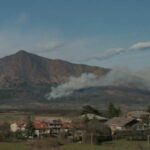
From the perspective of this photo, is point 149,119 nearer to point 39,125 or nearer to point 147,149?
point 39,125

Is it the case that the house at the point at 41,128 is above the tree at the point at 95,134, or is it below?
above

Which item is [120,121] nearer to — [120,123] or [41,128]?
[120,123]

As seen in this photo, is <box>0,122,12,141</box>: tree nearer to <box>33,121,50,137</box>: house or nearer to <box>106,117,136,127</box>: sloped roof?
<box>33,121,50,137</box>: house

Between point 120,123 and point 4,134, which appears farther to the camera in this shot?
point 120,123

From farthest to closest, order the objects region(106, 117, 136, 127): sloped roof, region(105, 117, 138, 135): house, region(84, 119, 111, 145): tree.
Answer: region(106, 117, 136, 127): sloped roof < region(105, 117, 138, 135): house < region(84, 119, 111, 145): tree

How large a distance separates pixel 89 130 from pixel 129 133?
25.4 feet

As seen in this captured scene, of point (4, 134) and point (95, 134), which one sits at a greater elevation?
point (4, 134)

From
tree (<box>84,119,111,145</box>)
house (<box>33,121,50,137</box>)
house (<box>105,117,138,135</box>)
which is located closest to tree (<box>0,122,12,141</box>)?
tree (<box>84,119,111,145</box>)

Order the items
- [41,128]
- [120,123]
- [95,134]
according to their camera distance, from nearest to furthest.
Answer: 1. [95,134]
2. [120,123]
3. [41,128]

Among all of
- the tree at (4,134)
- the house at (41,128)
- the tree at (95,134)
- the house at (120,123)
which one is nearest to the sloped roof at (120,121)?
the house at (120,123)

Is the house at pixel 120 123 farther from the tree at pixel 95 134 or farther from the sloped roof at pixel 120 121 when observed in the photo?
the tree at pixel 95 134

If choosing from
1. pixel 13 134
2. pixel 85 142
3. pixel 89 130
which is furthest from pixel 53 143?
pixel 13 134

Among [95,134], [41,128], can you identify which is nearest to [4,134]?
[95,134]

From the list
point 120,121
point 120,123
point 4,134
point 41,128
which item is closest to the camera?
point 4,134
